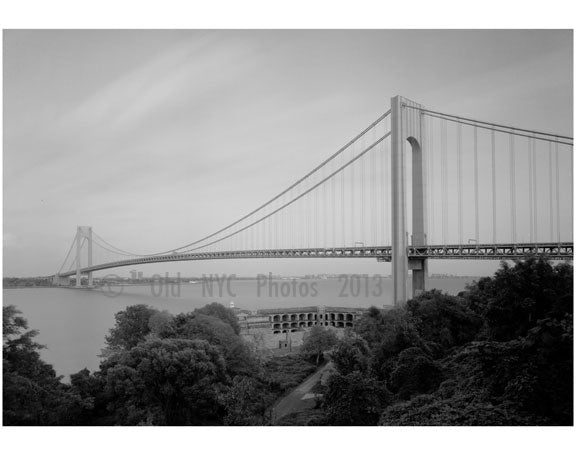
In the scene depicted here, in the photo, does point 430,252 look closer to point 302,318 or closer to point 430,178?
point 430,178

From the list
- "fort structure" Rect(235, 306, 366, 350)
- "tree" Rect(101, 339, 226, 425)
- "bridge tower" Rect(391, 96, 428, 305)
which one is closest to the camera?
"tree" Rect(101, 339, 226, 425)

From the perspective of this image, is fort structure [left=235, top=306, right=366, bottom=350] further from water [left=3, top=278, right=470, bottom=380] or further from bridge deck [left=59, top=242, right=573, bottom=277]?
→ water [left=3, top=278, right=470, bottom=380]

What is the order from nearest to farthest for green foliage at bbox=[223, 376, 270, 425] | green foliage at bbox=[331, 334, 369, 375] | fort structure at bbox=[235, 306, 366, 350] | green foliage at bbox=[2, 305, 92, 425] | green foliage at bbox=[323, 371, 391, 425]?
green foliage at bbox=[2, 305, 92, 425]
green foliage at bbox=[323, 371, 391, 425]
green foliage at bbox=[223, 376, 270, 425]
green foliage at bbox=[331, 334, 369, 375]
fort structure at bbox=[235, 306, 366, 350]

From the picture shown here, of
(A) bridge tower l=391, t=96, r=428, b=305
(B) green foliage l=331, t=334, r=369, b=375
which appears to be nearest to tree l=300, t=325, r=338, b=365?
(A) bridge tower l=391, t=96, r=428, b=305

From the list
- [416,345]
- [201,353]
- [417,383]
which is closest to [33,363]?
[201,353]

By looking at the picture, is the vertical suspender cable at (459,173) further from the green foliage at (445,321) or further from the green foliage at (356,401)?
the green foliage at (356,401)

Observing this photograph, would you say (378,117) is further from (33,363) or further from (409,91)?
(33,363)
